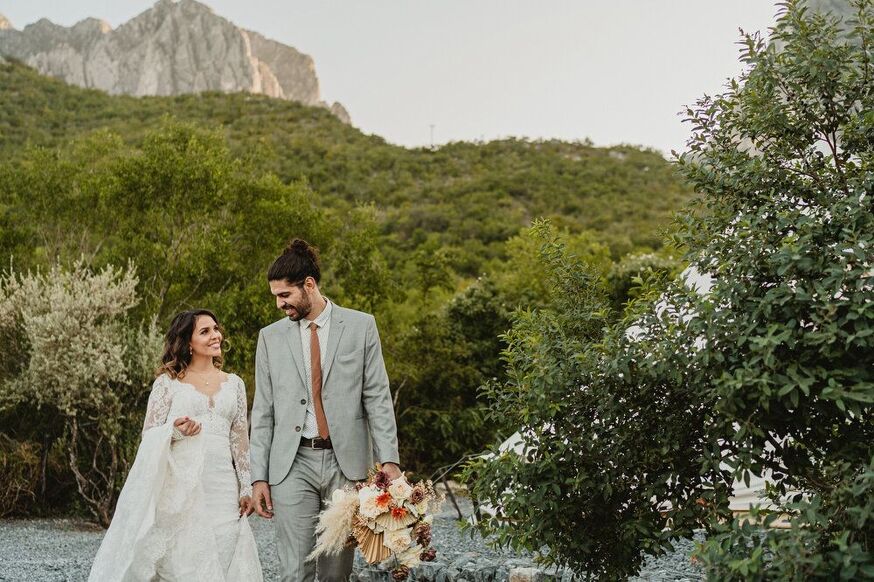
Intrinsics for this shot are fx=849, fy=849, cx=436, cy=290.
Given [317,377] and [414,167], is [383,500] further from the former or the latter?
[414,167]

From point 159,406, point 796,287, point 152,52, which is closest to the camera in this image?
point 796,287

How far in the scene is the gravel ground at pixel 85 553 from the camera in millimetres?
6898

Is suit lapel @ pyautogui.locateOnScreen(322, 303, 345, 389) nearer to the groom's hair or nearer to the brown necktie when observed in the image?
the brown necktie

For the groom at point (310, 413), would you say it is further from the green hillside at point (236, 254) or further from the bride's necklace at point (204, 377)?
the green hillside at point (236, 254)

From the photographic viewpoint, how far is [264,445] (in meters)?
4.29

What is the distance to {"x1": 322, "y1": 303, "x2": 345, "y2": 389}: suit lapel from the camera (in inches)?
170

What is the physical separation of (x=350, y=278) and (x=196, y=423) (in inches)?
389

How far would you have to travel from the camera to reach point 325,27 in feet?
104

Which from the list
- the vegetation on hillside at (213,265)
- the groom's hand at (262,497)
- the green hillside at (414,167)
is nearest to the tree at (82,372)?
the vegetation on hillside at (213,265)

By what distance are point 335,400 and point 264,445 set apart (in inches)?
17.1

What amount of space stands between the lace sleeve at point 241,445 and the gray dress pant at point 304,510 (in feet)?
3.11

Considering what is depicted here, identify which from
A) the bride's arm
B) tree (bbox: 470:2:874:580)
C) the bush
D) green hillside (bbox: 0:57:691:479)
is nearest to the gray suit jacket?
tree (bbox: 470:2:874:580)

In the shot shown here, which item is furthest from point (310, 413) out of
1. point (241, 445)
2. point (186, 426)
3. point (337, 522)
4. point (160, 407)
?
point (160, 407)

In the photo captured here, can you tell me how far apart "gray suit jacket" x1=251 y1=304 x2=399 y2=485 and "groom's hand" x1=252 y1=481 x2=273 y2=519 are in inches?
1.6
